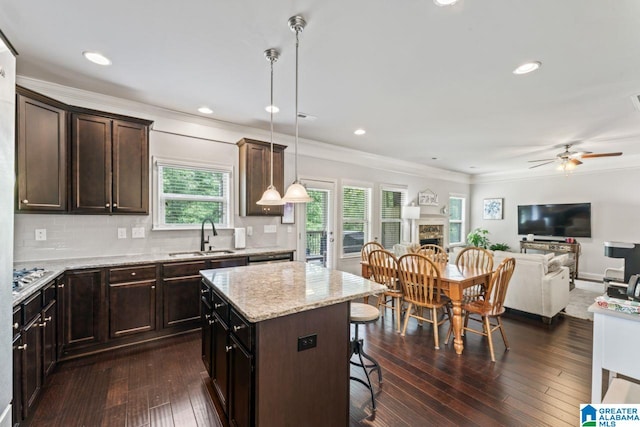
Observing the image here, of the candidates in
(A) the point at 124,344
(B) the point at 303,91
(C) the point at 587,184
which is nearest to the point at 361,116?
(B) the point at 303,91

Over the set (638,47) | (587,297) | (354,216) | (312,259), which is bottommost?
(587,297)

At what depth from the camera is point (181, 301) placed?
127 inches

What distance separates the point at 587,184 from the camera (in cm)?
659

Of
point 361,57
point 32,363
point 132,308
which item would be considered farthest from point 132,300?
point 361,57

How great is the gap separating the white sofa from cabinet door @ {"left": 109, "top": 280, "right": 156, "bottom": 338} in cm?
465

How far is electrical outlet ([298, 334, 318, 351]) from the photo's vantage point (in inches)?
60.8

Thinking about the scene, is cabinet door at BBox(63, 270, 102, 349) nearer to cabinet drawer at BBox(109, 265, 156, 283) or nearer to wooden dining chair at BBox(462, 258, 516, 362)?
cabinet drawer at BBox(109, 265, 156, 283)

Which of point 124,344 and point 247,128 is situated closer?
point 124,344

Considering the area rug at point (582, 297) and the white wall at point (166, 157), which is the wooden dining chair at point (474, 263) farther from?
the white wall at point (166, 157)

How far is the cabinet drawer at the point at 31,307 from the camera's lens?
182 centimetres

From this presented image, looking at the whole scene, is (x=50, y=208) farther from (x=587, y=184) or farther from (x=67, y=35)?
(x=587, y=184)

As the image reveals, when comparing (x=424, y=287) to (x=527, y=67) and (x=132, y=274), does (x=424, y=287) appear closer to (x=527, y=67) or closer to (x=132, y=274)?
(x=527, y=67)

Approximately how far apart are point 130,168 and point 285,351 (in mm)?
2886

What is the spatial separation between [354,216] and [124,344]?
13.8 feet
